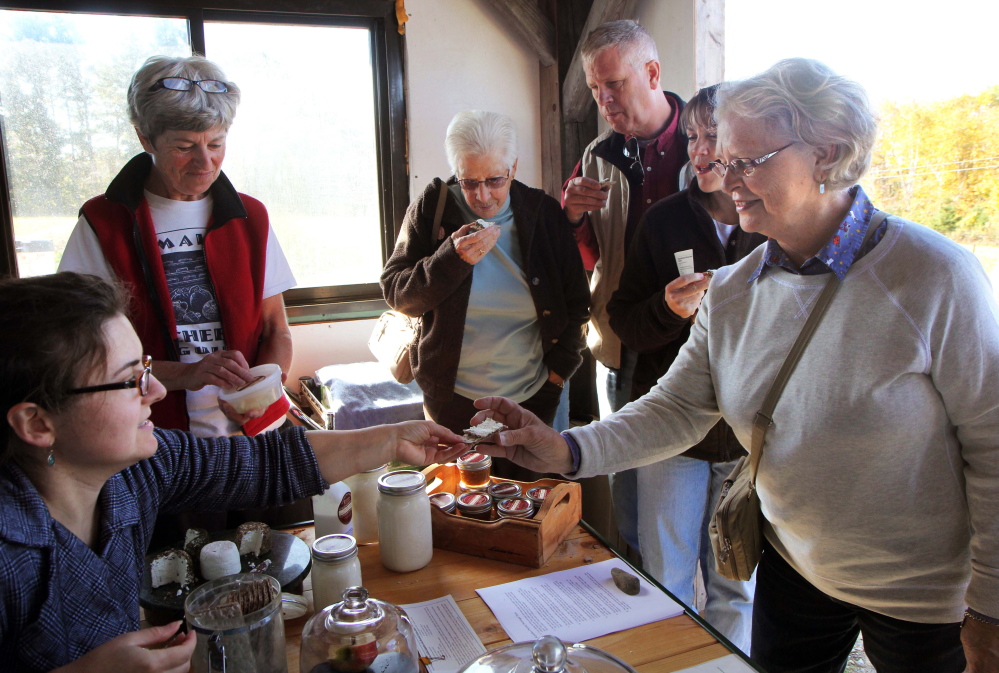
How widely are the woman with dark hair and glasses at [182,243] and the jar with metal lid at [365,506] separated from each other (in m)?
0.30

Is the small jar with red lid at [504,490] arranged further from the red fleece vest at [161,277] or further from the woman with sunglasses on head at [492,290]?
the red fleece vest at [161,277]

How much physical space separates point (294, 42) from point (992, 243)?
11.8ft

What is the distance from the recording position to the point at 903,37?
2182 millimetres

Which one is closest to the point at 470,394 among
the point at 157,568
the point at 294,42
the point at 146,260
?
the point at 146,260

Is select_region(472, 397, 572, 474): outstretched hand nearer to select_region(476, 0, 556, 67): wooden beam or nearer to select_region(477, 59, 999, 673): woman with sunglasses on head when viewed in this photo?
select_region(477, 59, 999, 673): woman with sunglasses on head

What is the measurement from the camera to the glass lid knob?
798 mm

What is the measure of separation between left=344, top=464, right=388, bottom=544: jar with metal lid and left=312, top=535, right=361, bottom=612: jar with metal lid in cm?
32

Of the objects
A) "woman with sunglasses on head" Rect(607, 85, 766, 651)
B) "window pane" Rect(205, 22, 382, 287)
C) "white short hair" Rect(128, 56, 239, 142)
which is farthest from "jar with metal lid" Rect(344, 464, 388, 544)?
"window pane" Rect(205, 22, 382, 287)

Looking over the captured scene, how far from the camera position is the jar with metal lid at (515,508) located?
59.7 inches

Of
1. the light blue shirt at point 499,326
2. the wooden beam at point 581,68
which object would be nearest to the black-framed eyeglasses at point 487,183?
the light blue shirt at point 499,326

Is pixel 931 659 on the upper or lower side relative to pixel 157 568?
lower

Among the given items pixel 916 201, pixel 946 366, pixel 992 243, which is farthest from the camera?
pixel 916 201

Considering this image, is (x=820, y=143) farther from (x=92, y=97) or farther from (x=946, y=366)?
(x=92, y=97)

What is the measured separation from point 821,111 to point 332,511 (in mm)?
1311
